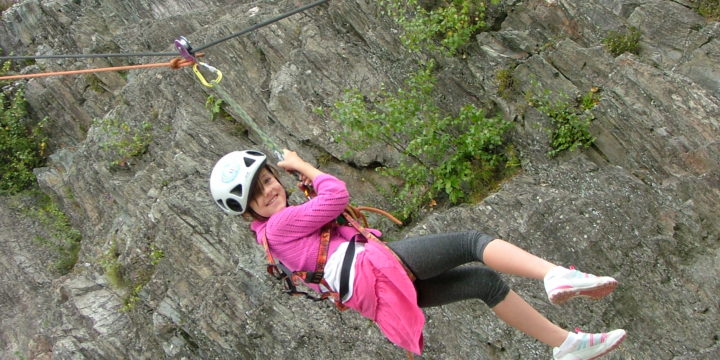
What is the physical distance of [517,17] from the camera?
957cm

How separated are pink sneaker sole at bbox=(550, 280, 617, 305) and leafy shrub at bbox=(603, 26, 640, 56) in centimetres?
501

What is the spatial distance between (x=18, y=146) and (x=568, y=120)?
15.6 m

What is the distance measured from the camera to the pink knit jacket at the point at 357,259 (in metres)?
4.75

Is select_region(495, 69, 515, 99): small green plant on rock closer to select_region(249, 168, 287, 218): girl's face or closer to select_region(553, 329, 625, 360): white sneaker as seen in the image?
select_region(553, 329, 625, 360): white sneaker

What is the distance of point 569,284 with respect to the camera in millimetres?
4215

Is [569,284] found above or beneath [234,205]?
above

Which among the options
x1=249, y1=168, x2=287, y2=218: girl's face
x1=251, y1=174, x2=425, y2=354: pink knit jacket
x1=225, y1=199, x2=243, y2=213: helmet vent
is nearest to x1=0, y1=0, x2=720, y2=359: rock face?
x1=251, y1=174, x2=425, y2=354: pink knit jacket

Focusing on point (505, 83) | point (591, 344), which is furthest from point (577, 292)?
point (505, 83)

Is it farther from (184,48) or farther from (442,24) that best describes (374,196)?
(184,48)

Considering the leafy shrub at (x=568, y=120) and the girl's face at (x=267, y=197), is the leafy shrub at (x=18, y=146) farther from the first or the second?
the girl's face at (x=267, y=197)

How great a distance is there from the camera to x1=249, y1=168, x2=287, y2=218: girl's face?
16.5 ft

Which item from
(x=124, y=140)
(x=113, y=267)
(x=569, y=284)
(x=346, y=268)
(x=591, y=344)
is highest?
(x=569, y=284)

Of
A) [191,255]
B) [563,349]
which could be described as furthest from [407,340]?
[191,255]

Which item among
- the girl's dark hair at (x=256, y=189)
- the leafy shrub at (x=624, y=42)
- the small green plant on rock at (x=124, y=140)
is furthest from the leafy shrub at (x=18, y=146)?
the leafy shrub at (x=624, y=42)
